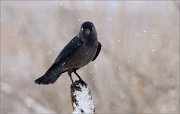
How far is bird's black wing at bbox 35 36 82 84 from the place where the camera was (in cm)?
415

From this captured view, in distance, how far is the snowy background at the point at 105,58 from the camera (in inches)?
494

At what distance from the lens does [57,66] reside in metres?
4.15

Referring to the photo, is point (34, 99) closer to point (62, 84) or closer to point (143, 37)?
point (62, 84)

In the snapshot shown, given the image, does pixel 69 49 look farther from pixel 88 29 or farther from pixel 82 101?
pixel 82 101

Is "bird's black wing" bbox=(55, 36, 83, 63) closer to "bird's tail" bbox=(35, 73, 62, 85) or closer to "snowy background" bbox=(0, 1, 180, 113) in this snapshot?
"bird's tail" bbox=(35, 73, 62, 85)

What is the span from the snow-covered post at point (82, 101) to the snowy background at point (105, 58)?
28.1ft

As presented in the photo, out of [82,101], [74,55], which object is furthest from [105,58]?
[82,101]

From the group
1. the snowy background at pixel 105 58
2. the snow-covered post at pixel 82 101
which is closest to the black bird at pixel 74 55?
the snow-covered post at pixel 82 101

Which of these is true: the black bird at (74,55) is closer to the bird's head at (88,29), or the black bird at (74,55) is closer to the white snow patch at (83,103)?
the bird's head at (88,29)

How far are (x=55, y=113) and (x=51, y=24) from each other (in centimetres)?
277

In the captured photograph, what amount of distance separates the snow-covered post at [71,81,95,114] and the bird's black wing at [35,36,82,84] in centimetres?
68

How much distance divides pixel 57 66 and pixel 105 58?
30.0 ft

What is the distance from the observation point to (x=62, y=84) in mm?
12742

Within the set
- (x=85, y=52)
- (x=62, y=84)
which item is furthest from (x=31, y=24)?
(x=85, y=52)
